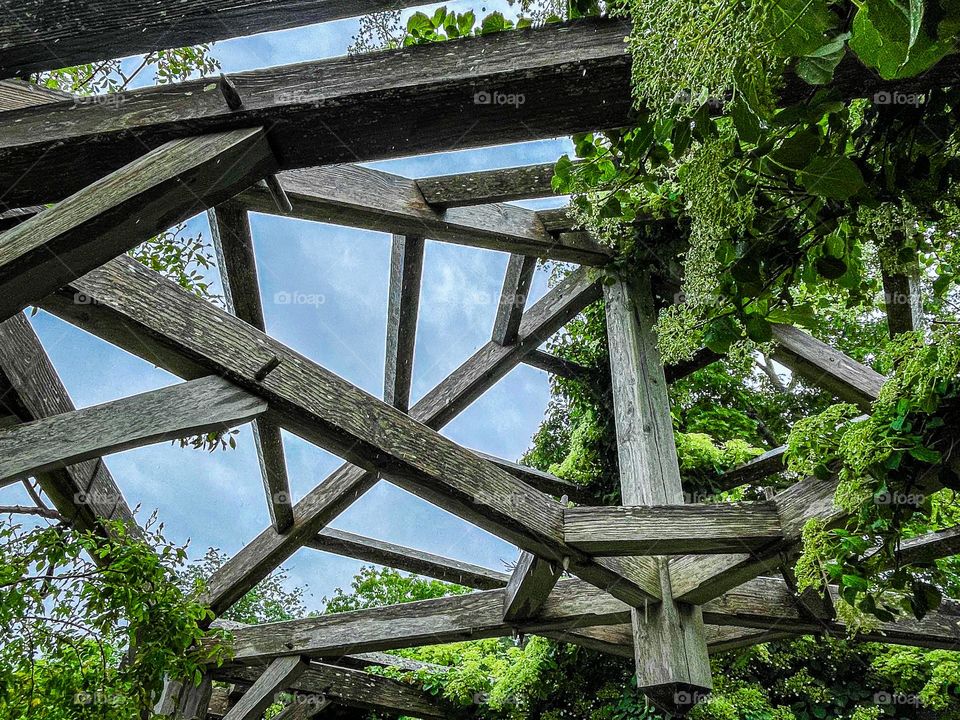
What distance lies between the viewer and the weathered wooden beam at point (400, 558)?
12.9 ft

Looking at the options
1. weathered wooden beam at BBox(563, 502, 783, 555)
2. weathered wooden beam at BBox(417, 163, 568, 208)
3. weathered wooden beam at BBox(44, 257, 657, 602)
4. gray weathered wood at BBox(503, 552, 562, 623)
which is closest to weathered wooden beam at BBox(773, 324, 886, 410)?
weathered wooden beam at BBox(563, 502, 783, 555)

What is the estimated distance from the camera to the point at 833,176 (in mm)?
901

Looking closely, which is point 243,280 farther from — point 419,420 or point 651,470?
point 651,470

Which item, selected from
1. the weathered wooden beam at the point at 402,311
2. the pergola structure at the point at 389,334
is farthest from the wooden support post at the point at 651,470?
the weathered wooden beam at the point at 402,311

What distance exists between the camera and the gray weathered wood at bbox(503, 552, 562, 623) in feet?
7.49

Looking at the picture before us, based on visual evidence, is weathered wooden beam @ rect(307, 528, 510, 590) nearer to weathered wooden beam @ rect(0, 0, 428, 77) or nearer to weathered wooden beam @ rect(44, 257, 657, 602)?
weathered wooden beam @ rect(44, 257, 657, 602)

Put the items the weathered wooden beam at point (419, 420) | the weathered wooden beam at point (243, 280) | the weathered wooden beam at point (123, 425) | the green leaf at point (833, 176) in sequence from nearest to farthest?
the green leaf at point (833, 176), the weathered wooden beam at point (123, 425), the weathered wooden beam at point (243, 280), the weathered wooden beam at point (419, 420)

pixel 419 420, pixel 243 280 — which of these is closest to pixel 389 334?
pixel 419 420

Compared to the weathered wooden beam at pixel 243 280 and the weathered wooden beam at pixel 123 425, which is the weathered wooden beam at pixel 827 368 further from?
the weathered wooden beam at pixel 123 425

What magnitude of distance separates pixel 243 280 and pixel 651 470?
64.1 inches

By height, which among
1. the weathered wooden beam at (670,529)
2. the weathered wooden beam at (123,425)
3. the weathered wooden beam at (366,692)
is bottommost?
the weathered wooden beam at (123,425)

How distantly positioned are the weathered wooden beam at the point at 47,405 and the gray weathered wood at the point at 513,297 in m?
1.86

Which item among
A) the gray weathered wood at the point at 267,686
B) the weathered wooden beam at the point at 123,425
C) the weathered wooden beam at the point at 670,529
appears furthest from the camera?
the gray weathered wood at the point at 267,686

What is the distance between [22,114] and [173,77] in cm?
125
